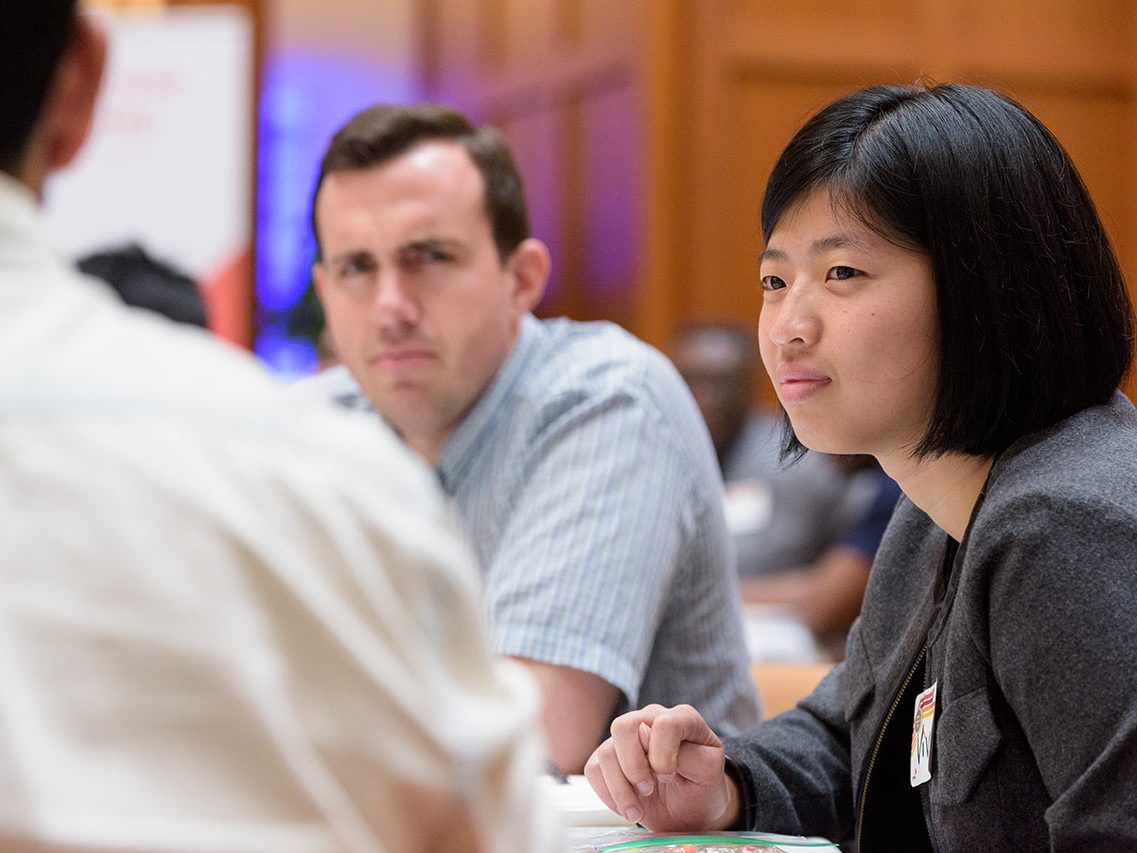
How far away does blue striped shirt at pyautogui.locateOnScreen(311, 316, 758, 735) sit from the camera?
68.4 inches

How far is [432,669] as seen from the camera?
0.65 metres

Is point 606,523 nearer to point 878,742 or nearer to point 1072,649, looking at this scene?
point 878,742

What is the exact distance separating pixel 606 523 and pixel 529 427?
0.77ft

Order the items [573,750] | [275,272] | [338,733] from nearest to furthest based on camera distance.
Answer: [338,733], [573,750], [275,272]

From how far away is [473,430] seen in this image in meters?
2.05

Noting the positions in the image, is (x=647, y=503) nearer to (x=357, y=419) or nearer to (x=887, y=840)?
(x=887, y=840)

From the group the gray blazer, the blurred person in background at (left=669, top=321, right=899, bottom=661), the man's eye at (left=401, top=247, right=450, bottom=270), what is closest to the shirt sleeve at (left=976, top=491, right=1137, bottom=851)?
the gray blazer

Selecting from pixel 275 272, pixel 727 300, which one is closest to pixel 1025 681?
pixel 727 300

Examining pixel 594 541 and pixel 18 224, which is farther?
pixel 594 541

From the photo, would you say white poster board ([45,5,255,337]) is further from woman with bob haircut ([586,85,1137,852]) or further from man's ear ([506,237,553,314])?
woman with bob haircut ([586,85,1137,852])

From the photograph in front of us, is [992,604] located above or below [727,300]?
above

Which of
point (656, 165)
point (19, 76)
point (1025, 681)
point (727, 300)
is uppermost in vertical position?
point (19, 76)

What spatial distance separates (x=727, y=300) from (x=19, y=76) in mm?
4797

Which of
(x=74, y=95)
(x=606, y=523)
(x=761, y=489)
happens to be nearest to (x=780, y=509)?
(x=761, y=489)
